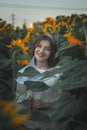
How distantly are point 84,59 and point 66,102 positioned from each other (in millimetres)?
167

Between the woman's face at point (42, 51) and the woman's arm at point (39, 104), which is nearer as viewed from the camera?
the woman's arm at point (39, 104)

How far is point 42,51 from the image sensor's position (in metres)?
2.11

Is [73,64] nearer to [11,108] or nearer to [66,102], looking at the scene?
[66,102]

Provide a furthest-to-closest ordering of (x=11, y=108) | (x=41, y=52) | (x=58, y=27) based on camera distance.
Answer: (x=58, y=27) → (x=41, y=52) → (x=11, y=108)

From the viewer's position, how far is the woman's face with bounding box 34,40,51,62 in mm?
2119

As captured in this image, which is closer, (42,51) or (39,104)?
(39,104)

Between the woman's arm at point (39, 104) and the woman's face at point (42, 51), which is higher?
the woman's face at point (42, 51)

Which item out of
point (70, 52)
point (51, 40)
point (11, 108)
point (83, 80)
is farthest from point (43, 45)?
point (11, 108)

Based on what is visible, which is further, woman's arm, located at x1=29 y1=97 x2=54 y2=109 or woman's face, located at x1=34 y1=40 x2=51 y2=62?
woman's face, located at x1=34 y1=40 x2=51 y2=62

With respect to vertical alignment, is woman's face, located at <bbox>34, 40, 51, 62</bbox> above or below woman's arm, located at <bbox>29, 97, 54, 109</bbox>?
above

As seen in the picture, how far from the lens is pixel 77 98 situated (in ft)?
4.20

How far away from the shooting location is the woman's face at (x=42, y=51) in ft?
6.95

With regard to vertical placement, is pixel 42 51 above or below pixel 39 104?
above

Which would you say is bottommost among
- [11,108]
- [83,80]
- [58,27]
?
[58,27]
